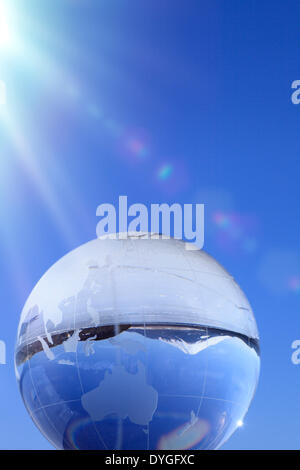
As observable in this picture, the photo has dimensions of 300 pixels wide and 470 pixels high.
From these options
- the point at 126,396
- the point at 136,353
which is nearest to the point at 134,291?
the point at 136,353

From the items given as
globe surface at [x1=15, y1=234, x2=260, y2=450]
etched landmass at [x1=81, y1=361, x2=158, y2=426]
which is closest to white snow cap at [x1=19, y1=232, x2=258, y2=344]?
globe surface at [x1=15, y1=234, x2=260, y2=450]

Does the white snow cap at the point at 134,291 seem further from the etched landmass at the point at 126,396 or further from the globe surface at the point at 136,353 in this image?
the etched landmass at the point at 126,396

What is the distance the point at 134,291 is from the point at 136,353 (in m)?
Answer: 1.35

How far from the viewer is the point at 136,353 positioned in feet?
43.0

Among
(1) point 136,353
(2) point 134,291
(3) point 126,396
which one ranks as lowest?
(3) point 126,396

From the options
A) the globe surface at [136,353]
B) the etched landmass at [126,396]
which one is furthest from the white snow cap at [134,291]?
→ the etched landmass at [126,396]

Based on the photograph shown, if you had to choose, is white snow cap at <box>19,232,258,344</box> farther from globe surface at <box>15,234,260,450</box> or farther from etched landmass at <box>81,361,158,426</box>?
etched landmass at <box>81,361,158,426</box>

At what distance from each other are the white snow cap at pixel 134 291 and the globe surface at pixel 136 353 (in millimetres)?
25

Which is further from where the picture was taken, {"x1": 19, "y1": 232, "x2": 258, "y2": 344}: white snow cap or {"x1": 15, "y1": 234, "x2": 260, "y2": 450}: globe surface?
{"x1": 19, "y1": 232, "x2": 258, "y2": 344}: white snow cap

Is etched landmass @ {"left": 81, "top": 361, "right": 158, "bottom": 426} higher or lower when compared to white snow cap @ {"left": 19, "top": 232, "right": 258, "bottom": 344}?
lower

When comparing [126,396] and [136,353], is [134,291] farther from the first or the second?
[126,396]

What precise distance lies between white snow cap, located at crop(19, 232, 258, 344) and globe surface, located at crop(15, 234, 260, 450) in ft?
0.08

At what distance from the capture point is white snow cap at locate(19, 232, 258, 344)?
1349cm
